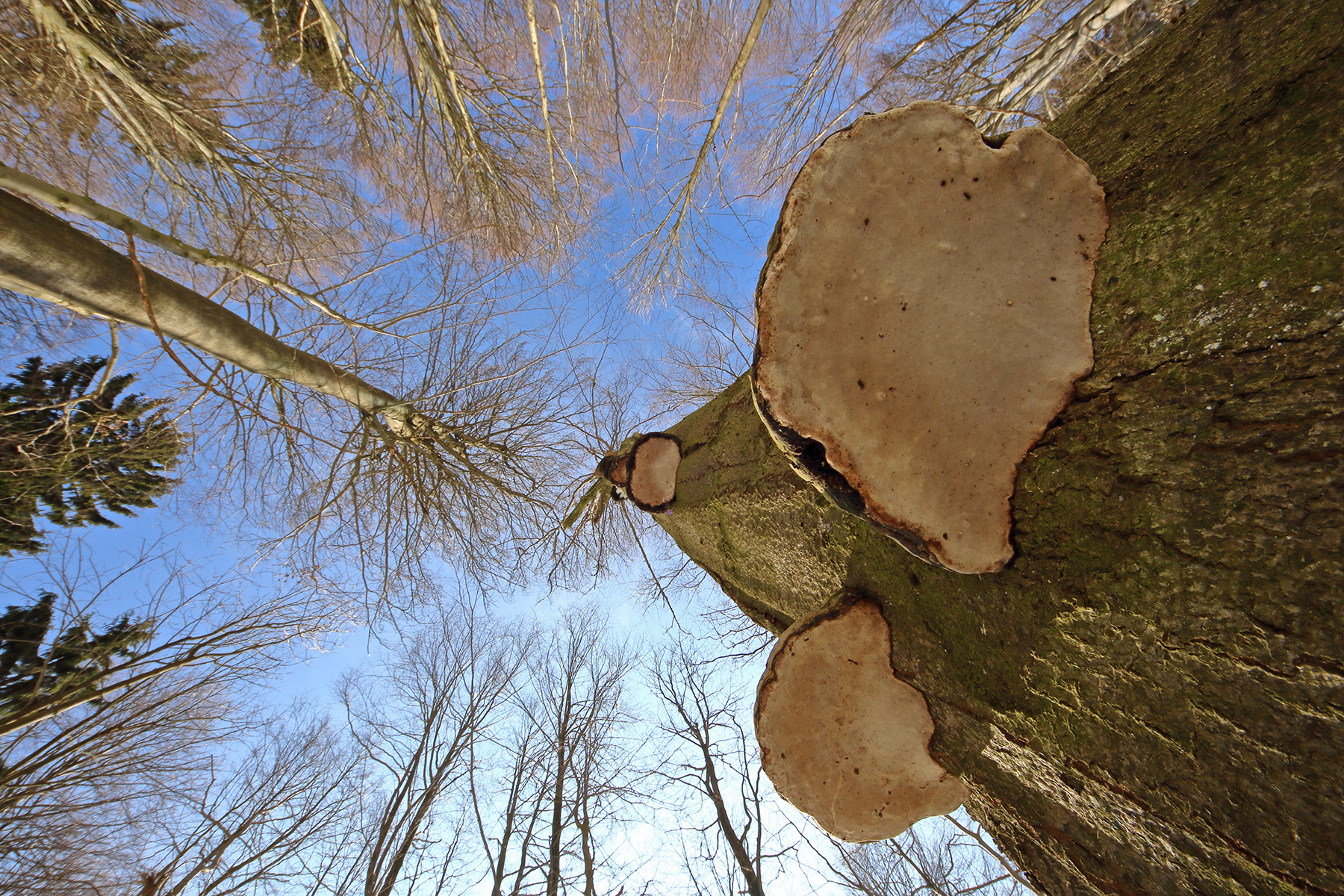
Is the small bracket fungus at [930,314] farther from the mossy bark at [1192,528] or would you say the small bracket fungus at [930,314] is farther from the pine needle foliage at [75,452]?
the pine needle foliage at [75,452]

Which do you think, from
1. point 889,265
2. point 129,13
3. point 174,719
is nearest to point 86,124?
point 129,13

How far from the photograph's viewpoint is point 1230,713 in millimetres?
994

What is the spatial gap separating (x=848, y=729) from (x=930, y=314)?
56.7 inches

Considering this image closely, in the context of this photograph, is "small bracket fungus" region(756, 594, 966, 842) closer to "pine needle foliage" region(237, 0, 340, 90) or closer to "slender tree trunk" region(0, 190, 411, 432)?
"slender tree trunk" region(0, 190, 411, 432)

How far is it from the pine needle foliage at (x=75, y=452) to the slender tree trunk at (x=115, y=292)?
3.11 feet

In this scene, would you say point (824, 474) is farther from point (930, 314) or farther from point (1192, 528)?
point (1192, 528)

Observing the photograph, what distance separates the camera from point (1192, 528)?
1.07 m

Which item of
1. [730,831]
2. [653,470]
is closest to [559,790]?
[730,831]

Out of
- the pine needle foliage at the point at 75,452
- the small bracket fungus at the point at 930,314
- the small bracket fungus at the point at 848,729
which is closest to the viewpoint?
the small bracket fungus at the point at 930,314

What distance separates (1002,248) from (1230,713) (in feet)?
3.72

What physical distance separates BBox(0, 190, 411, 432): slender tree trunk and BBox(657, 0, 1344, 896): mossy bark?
13.9ft

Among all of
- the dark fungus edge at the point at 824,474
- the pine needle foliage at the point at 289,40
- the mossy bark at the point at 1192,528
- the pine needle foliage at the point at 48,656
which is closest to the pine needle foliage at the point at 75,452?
the pine needle foliage at the point at 48,656

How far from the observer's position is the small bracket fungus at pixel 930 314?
4.33ft

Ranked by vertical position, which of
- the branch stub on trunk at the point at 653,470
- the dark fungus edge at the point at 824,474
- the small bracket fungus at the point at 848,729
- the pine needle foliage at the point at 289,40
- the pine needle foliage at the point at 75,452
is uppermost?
the pine needle foliage at the point at 289,40
